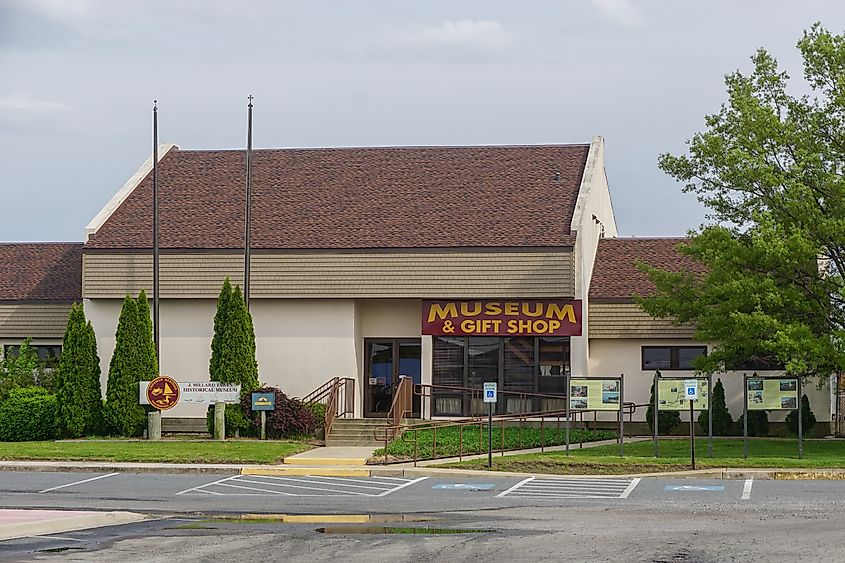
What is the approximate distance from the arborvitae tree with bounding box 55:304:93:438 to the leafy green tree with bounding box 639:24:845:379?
49.9 feet

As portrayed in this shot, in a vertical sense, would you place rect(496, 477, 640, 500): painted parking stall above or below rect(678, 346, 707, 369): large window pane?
below

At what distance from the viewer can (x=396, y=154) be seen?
1672 inches

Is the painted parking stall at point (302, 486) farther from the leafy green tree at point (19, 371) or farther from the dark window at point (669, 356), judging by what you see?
the dark window at point (669, 356)

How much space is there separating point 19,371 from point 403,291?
11061 mm

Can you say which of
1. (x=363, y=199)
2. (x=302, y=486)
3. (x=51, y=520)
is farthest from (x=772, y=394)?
(x=51, y=520)

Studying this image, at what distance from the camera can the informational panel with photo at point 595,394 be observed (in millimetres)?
30094

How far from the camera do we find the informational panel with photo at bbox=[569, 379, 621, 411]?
30.1 metres

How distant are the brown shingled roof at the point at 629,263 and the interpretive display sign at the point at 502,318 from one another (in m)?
1.66

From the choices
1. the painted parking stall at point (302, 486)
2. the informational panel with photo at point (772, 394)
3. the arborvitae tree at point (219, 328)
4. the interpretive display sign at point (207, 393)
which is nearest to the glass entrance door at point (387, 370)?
the arborvitae tree at point (219, 328)

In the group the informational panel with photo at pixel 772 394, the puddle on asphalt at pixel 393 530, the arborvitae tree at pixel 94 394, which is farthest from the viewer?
the arborvitae tree at pixel 94 394

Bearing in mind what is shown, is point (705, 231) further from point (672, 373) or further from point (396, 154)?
point (396, 154)

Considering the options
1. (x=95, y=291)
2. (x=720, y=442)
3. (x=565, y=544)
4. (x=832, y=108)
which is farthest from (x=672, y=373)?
(x=565, y=544)

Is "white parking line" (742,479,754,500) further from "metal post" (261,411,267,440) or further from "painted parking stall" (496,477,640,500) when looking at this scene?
"metal post" (261,411,267,440)

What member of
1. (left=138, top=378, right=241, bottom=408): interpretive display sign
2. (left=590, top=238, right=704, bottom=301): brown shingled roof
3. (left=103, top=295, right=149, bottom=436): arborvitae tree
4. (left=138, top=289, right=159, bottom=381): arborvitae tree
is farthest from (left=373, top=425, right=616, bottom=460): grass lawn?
(left=103, top=295, right=149, bottom=436): arborvitae tree
